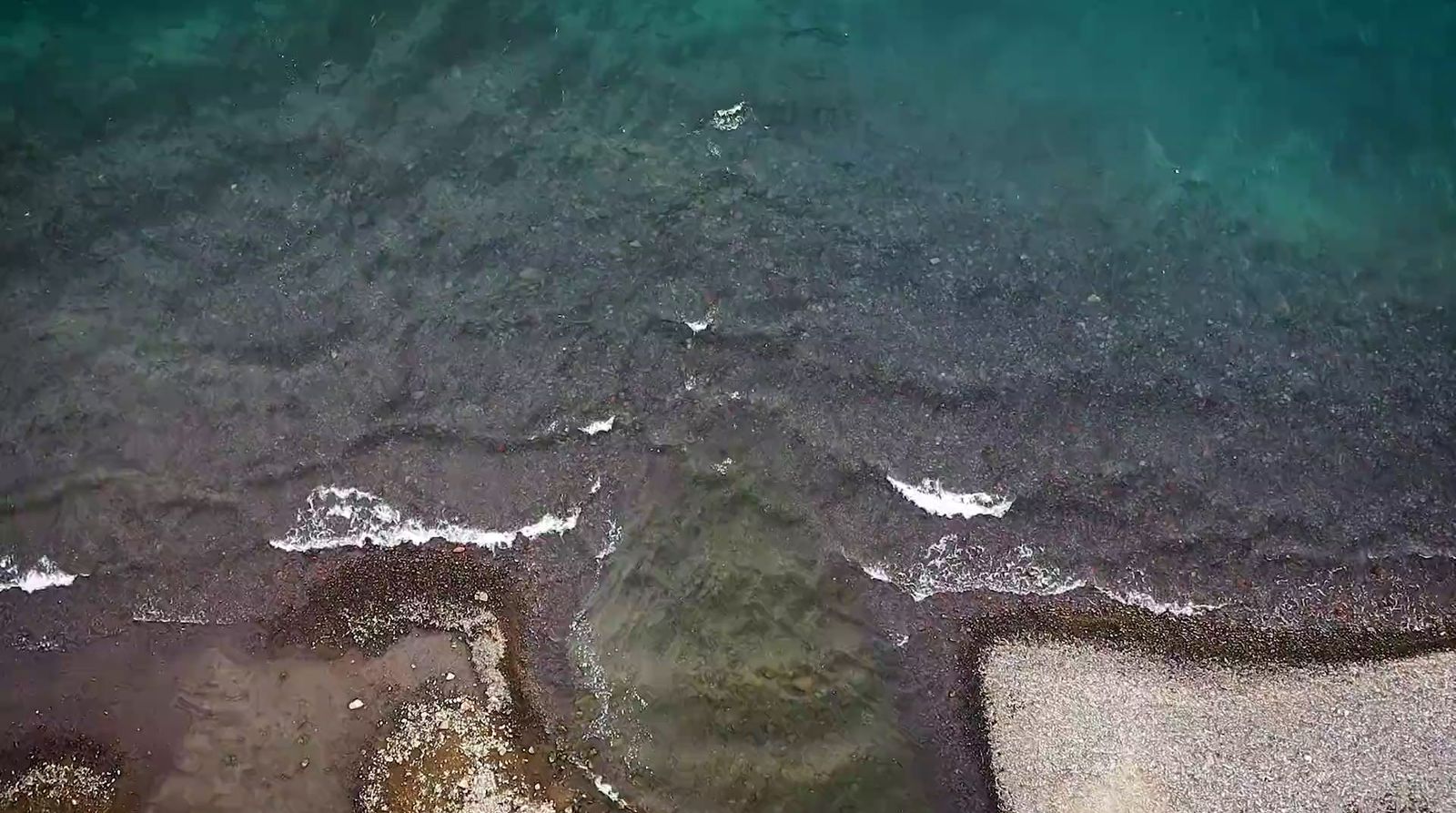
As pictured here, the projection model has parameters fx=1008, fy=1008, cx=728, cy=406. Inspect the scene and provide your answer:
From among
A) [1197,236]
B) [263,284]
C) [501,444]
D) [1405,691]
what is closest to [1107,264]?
[1197,236]

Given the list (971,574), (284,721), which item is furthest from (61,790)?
(971,574)

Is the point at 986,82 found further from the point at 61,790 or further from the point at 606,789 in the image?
the point at 61,790

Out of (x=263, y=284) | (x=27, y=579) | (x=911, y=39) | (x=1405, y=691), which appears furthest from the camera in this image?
(x=911, y=39)

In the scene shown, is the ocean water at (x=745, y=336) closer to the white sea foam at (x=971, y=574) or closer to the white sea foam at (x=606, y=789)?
the white sea foam at (x=971, y=574)

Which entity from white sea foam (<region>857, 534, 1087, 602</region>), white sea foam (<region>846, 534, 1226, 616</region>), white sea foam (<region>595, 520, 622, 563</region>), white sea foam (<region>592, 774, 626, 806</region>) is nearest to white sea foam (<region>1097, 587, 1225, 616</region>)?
white sea foam (<region>846, 534, 1226, 616</region>)

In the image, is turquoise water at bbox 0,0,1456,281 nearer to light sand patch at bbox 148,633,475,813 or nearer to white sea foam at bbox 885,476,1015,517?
white sea foam at bbox 885,476,1015,517

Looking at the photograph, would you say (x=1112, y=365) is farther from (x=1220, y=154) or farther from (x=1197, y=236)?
(x=1220, y=154)

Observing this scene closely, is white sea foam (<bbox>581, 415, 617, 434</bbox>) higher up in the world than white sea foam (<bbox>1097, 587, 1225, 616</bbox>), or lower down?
higher up
